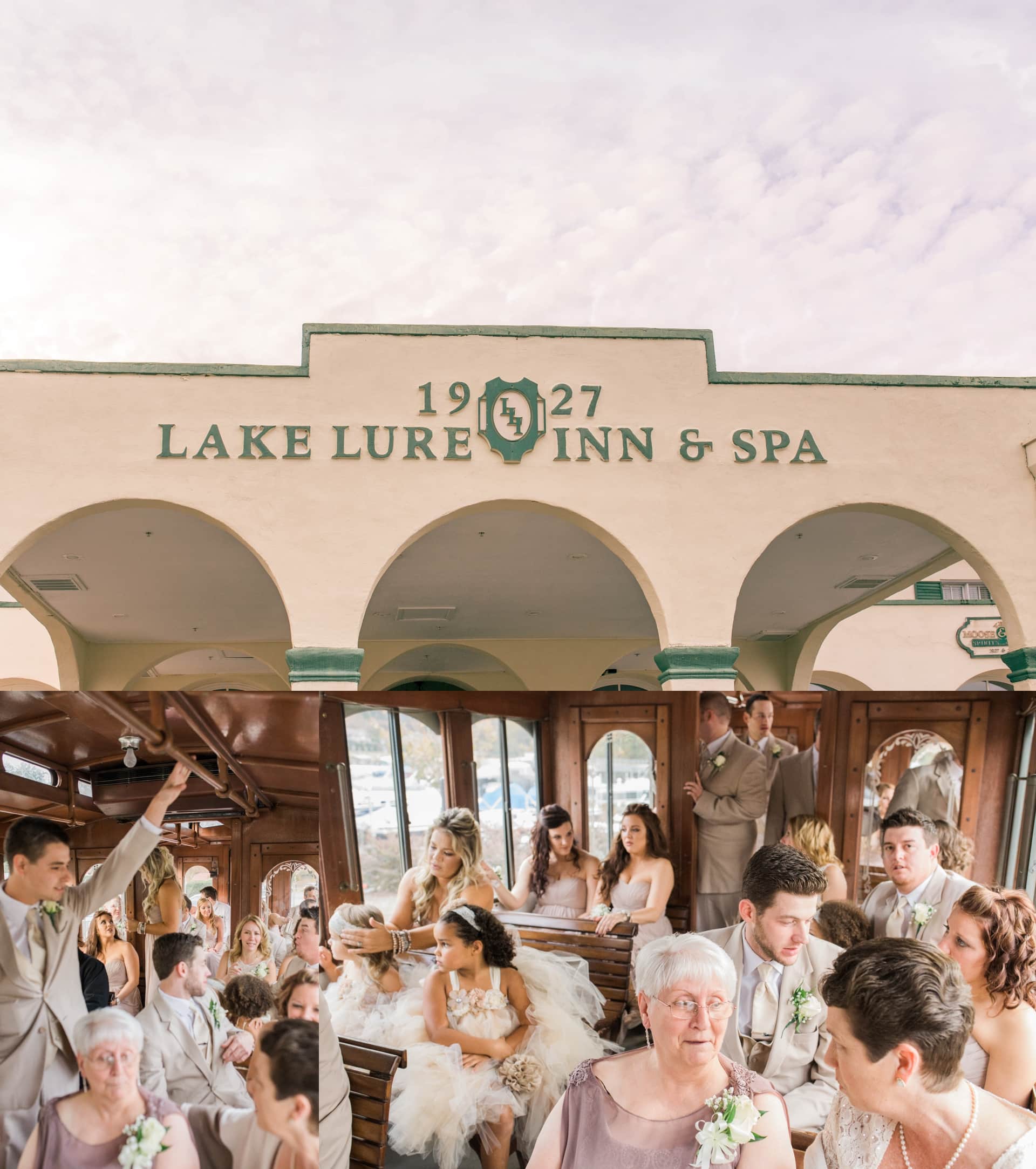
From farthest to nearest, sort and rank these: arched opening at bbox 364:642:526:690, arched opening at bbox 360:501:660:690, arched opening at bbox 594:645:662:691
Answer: arched opening at bbox 594:645:662:691, arched opening at bbox 364:642:526:690, arched opening at bbox 360:501:660:690

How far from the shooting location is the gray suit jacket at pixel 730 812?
2.55m

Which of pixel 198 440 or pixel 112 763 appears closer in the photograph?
pixel 112 763

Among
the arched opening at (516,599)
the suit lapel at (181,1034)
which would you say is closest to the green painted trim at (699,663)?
the arched opening at (516,599)

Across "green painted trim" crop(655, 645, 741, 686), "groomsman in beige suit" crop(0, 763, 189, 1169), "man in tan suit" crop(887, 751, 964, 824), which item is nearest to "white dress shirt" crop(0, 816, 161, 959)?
"groomsman in beige suit" crop(0, 763, 189, 1169)

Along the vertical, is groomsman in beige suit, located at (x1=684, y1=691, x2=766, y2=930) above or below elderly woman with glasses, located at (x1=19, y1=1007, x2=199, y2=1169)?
above

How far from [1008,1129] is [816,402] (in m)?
6.62

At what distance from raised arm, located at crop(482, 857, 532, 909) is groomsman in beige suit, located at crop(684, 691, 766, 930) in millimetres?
426

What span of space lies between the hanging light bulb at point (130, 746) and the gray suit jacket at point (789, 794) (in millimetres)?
1600

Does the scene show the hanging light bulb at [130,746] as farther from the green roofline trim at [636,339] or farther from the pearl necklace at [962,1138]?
the green roofline trim at [636,339]

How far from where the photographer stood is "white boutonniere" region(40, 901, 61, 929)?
2502mm

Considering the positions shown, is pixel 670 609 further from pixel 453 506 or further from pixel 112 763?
pixel 112 763

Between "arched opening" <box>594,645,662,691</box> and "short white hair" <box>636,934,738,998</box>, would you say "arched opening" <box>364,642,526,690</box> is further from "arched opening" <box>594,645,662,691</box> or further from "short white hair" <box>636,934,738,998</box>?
"short white hair" <box>636,934,738,998</box>

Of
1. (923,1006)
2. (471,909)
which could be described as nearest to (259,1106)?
(471,909)

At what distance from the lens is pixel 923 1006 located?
2.28 meters
